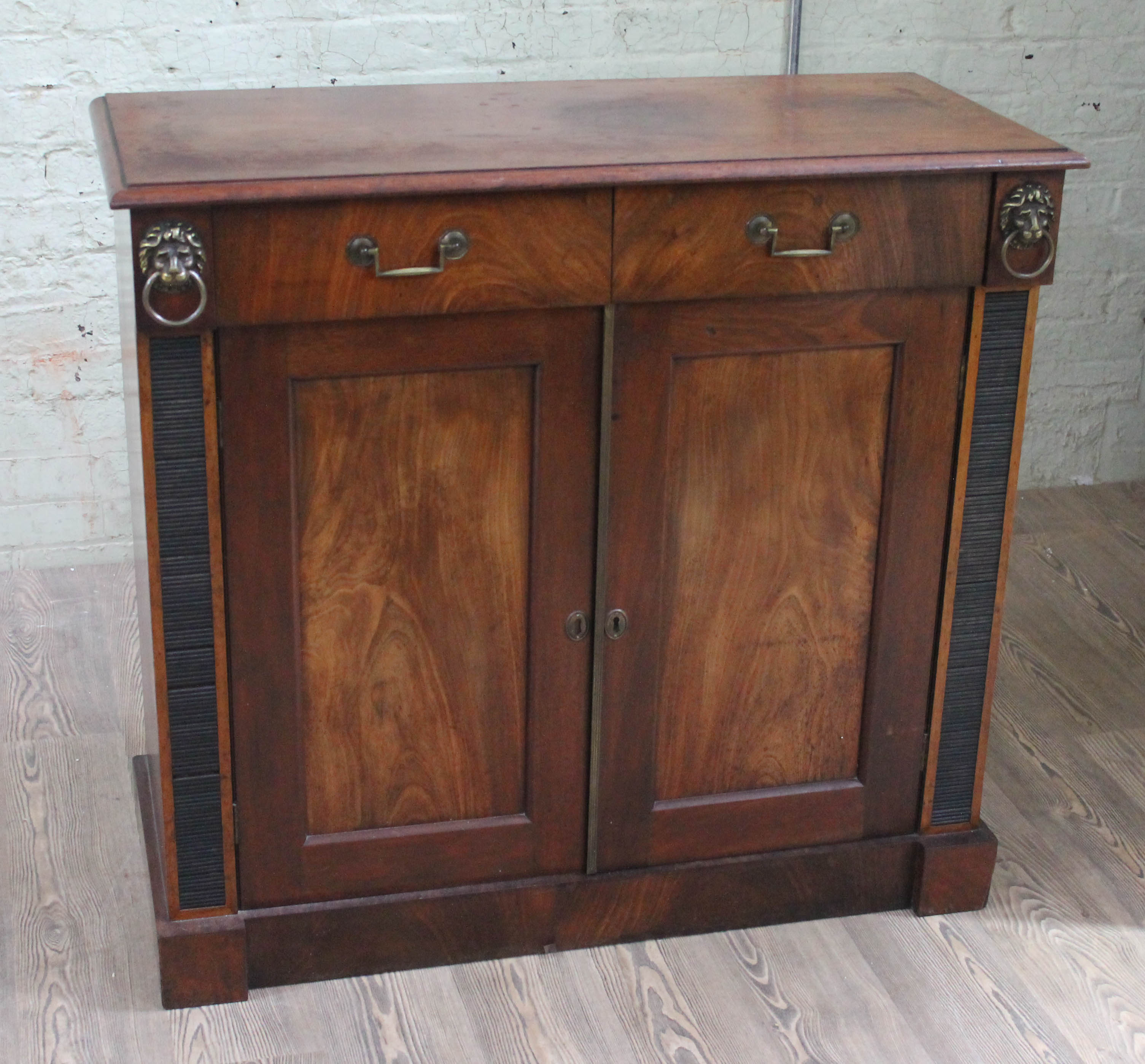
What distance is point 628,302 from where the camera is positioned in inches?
75.6

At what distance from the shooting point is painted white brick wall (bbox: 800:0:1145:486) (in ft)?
10.4

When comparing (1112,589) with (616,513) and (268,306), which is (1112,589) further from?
(268,306)

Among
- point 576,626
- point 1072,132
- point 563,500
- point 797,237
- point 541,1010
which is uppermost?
point 797,237

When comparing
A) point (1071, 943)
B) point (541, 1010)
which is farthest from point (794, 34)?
point (541, 1010)

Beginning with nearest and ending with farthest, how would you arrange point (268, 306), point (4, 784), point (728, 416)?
point (268, 306) < point (728, 416) < point (4, 784)

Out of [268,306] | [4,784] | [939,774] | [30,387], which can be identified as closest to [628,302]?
[268,306]

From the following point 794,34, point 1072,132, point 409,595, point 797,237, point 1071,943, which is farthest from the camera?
point 1072,132

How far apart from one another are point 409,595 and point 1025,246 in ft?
2.72

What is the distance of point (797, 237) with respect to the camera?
192cm

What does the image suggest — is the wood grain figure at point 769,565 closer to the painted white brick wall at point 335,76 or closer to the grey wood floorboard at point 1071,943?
the grey wood floorboard at point 1071,943

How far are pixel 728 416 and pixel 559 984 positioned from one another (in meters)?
0.77

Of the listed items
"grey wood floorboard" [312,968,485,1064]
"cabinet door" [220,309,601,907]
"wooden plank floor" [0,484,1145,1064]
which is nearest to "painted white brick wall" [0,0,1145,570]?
"wooden plank floor" [0,484,1145,1064]

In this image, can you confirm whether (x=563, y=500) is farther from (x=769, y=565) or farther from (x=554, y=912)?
(x=554, y=912)

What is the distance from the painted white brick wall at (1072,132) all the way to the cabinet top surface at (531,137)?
0.90 meters
